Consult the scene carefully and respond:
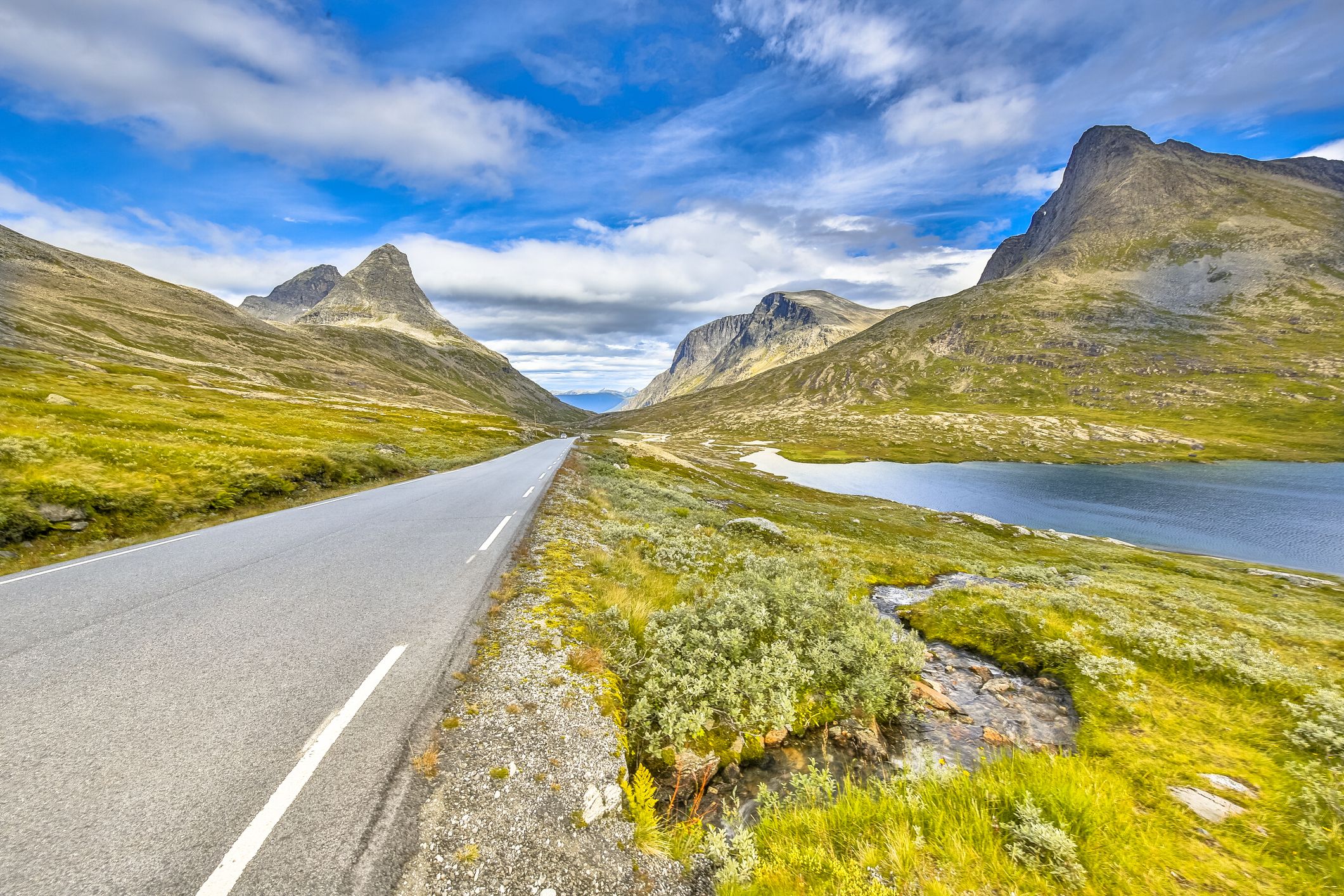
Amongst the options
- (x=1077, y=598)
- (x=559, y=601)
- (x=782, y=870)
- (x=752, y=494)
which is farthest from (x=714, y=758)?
(x=752, y=494)

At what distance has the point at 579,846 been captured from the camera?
4344 mm

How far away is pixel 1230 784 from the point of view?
582 centimetres

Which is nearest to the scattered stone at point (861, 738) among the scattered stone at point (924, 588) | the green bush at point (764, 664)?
the green bush at point (764, 664)

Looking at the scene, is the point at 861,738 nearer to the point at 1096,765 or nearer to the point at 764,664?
the point at 764,664

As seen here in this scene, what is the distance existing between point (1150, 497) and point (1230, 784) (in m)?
99.4

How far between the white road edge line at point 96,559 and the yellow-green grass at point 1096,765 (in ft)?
38.4

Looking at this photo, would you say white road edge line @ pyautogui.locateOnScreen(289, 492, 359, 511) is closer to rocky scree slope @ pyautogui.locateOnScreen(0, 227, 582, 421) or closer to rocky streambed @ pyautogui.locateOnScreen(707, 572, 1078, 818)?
rocky streambed @ pyautogui.locateOnScreen(707, 572, 1078, 818)

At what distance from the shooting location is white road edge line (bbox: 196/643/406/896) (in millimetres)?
3625

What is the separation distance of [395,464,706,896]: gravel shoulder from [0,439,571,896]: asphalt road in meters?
0.30

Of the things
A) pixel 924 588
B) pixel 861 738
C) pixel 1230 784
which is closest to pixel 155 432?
pixel 861 738

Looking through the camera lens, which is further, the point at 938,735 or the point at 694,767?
the point at 938,735

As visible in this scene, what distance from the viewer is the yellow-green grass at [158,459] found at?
49.2 ft

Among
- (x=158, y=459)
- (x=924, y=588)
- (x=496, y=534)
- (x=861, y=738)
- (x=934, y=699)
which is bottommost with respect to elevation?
(x=924, y=588)

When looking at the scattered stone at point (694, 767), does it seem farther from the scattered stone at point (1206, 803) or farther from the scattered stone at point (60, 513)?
the scattered stone at point (60, 513)
